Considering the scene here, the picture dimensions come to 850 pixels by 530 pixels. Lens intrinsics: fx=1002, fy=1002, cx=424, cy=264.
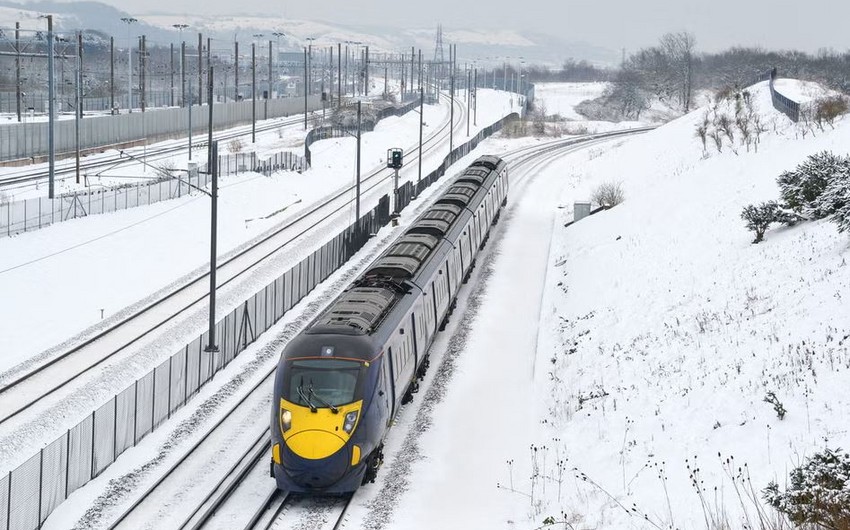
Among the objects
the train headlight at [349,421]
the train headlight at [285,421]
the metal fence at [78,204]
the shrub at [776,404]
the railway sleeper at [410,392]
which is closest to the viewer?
the shrub at [776,404]

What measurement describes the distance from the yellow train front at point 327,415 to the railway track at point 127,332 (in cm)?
1007

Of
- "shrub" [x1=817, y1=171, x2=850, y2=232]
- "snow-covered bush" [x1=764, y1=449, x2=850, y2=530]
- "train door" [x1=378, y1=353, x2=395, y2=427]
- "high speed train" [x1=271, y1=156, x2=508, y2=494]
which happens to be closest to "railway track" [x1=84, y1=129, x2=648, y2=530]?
"high speed train" [x1=271, y1=156, x2=508, y2=494]

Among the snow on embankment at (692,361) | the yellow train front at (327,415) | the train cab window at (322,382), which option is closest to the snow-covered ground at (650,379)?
the snow on embankment at (692,361)

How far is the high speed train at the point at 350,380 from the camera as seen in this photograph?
20.2 m

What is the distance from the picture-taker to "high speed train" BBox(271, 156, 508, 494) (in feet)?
66.2

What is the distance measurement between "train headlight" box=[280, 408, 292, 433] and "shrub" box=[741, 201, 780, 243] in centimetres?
1971

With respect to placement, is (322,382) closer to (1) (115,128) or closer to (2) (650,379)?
(2) (650,379)

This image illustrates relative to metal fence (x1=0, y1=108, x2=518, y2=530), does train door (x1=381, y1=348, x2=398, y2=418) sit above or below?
above

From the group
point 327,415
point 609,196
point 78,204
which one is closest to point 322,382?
point 327,415

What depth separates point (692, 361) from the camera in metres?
24.8

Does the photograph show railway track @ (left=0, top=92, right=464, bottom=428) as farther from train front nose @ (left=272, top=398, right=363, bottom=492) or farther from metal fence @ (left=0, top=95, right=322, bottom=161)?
metal fence @ (left=0, top=95, right=322, bottom=161)

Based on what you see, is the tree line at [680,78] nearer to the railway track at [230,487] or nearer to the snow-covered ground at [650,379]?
the snow-covered ground at [650,379]

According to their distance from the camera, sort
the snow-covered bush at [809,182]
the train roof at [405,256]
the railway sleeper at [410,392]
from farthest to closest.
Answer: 1. the snow-covered bush at [809,182]
2. the train roof at [405,256]
3. the railway sleeper at [410,392]

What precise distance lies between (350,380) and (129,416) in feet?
21.3
